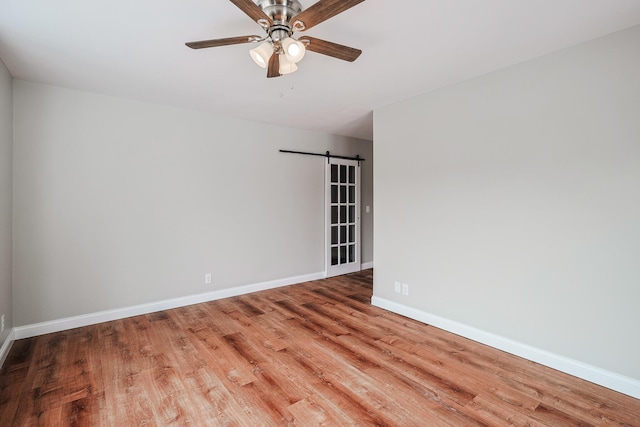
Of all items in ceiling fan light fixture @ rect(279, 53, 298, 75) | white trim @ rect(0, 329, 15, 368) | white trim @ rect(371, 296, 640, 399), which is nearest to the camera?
ceiling fan light fixture @ rect(279, 53, 298, 75)

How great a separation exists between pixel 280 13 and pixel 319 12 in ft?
1.01

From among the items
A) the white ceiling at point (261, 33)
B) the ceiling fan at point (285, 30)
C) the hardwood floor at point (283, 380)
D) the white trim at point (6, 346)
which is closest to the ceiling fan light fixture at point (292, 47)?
the ceiling fan at point (285, 30)

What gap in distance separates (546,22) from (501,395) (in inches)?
98.4

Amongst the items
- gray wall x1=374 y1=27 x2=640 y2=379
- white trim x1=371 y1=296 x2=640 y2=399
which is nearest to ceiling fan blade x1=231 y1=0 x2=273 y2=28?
gray wall x1=374 y1=27 x2=640 y2=379

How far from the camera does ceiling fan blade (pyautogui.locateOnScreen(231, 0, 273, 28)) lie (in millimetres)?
1408

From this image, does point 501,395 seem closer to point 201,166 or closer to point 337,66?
point 337,66

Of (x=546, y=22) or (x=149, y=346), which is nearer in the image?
(x=546, y=22)

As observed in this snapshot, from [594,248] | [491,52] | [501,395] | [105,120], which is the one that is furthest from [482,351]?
[105,120]

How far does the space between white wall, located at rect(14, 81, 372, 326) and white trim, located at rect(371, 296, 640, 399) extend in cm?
231

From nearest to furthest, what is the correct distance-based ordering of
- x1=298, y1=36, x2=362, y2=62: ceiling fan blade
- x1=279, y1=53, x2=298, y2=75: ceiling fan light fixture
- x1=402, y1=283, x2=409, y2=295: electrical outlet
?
x1=298, y1=36, x2=362, y2=62: ceiling fan blade
x1=279, y1=53, x2=298, y2=75: ceiling fan light fixture
x1=402, y1=283, x2=409, y2=295: electrical outlet

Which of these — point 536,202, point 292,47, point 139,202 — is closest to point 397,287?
point 536,202

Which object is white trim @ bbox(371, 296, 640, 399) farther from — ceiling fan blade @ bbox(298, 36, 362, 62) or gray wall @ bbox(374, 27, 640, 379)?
ceiling fan blade @ bbox(298, 36, 362, 62)

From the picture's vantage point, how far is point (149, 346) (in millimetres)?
2732

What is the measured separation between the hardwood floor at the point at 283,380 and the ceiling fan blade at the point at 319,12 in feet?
7.43
